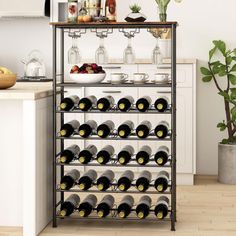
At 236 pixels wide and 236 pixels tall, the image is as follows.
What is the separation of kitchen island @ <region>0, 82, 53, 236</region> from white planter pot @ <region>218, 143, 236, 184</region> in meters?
2.26

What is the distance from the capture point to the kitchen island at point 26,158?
4.55 meters

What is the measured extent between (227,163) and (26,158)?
268 centimetres

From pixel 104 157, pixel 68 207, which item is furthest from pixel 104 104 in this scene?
pixel 68 207

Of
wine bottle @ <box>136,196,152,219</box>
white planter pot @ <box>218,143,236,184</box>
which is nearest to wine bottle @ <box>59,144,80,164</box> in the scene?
wine bottle @ <box>136,196,152,219</box>

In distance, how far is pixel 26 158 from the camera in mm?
4570

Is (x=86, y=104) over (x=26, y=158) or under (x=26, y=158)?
over

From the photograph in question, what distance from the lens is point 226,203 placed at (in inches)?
228

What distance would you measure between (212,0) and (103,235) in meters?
3.22

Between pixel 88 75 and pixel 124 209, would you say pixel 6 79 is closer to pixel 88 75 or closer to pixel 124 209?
pixel 88 75

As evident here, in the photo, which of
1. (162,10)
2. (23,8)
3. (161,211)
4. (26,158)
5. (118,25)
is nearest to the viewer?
(26,158)

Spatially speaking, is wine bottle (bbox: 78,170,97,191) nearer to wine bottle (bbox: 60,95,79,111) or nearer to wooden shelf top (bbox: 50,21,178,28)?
wine bottle (bbox: 60,95,79,111)

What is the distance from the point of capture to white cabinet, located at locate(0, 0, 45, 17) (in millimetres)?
7109

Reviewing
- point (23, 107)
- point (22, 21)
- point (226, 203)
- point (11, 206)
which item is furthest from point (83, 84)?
point (22, 21)

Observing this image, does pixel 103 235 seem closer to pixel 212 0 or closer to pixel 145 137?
pixel 145 137
